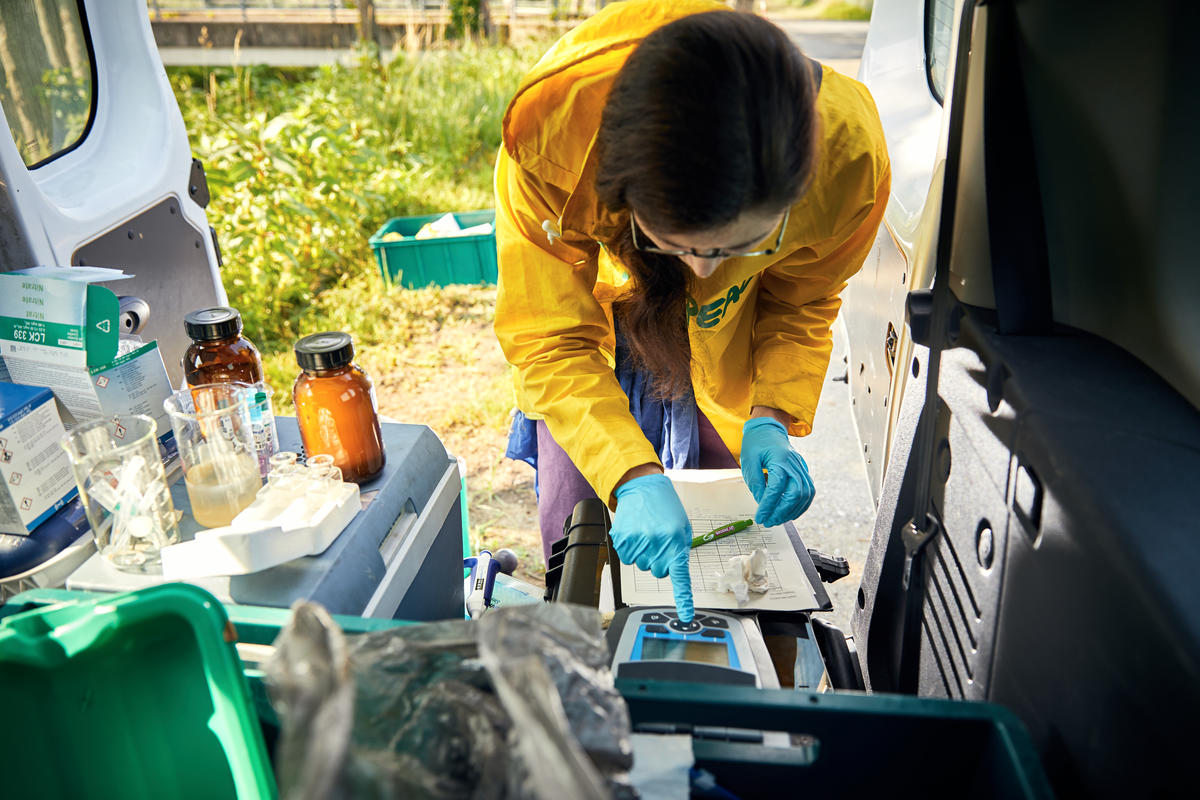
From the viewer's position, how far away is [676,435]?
5.67ft

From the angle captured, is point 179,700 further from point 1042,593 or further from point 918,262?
point 918,262

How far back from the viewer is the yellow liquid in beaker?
1038mm

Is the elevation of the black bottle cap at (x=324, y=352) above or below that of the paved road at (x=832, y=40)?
below

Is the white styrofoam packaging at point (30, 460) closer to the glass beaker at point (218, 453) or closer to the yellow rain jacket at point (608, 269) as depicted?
the glass beaker at point (218, 453)

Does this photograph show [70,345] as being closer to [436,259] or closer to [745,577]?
[745,577]

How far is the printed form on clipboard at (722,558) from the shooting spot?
1163 mm

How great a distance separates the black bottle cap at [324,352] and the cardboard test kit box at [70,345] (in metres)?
0.30

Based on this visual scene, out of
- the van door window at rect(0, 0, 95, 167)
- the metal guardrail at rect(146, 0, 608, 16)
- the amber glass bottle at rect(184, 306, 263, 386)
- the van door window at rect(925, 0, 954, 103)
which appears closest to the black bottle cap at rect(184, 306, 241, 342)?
the amber glass bottle at rect(184, 306, 263, 386)

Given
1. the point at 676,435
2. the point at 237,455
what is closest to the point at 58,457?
the point at 237,455

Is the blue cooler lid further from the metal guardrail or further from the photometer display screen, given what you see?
the metal guardrail

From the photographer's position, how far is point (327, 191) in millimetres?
4062

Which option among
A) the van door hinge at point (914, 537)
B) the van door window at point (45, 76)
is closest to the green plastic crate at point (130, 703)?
the van door hinge at point (914, 537)

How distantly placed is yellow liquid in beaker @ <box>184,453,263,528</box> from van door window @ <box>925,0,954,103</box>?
1.73m

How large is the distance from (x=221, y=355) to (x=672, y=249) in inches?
28.5
